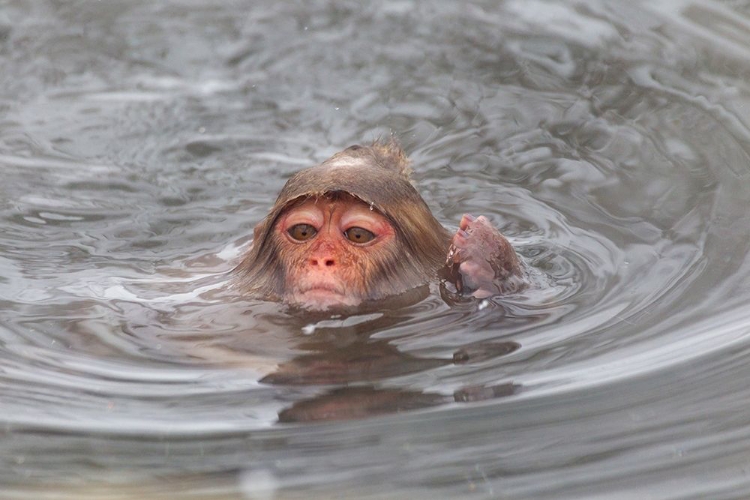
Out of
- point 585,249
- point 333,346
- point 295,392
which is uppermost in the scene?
point 585,249

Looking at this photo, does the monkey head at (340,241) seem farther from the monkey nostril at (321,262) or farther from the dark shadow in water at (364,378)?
the dark shadow in water at (364,378)

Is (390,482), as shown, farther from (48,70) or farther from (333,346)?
(48,70)

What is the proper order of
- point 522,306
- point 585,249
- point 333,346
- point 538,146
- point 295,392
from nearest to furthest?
point 295,392 < point 333,346 < point 522,306 < point 585,249 < point 538,146

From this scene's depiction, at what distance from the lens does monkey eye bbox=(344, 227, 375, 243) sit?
482 cm

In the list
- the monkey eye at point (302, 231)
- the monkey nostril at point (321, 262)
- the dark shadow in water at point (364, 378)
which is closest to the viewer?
the dark shadow in water at point (364, 378)

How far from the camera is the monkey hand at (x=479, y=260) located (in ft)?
15.9

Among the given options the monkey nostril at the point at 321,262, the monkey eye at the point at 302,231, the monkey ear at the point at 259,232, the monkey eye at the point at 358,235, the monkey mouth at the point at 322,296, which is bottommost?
the monkey mouth at the point at 322,296

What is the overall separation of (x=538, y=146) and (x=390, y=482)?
436 cm

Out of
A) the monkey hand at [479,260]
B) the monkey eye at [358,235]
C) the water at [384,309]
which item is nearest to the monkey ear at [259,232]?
the water at [384,309]

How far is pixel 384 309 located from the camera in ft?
15.8

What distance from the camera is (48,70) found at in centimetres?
840

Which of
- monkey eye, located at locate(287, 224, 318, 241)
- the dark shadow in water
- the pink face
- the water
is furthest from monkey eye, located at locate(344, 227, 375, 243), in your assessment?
the dark shadow in water

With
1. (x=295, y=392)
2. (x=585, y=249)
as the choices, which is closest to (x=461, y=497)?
(x=295, y=392)

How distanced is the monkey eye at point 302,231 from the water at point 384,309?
32 cm
